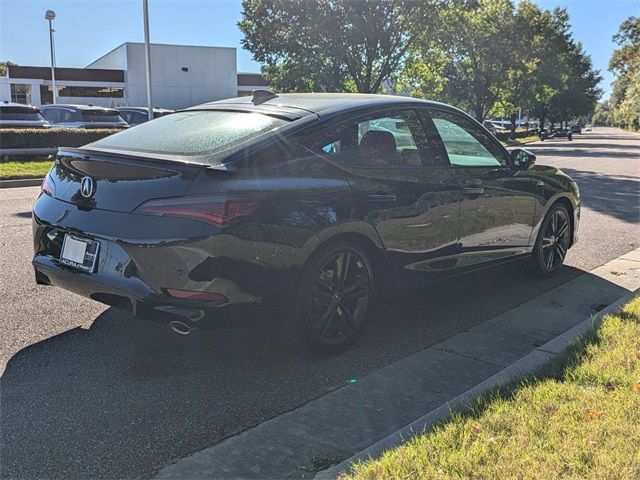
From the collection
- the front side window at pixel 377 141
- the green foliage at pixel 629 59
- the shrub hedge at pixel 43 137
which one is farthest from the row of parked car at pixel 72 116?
the green foliage at pixel 629 59

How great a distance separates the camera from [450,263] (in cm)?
487

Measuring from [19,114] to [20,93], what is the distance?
36260 millimetres

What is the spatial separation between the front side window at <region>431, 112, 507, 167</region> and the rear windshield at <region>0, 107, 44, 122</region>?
18.0 m

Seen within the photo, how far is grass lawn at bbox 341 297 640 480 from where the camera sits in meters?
2.59

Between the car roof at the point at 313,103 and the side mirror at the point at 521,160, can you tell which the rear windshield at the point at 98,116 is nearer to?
the car roof at the point at 313,103

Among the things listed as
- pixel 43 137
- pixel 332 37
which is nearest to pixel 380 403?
pixel 43 137

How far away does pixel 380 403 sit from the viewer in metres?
3.51

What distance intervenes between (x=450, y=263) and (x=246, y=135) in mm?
1999

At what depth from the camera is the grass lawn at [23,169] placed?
14.1 meters

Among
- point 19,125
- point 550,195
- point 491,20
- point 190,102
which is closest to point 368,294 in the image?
point 550,195

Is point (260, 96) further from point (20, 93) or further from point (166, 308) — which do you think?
point (20, 93)

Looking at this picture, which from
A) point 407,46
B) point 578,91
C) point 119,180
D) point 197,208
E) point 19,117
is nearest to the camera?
point 197,208

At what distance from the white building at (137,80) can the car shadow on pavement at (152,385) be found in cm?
4839

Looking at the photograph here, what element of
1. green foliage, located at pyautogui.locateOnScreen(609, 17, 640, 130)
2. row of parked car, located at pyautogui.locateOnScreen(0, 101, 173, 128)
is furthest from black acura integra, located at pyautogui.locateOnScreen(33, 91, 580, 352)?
green foliage, located at pyautogui.locateOnScreen(609, 17, 640, 130)
